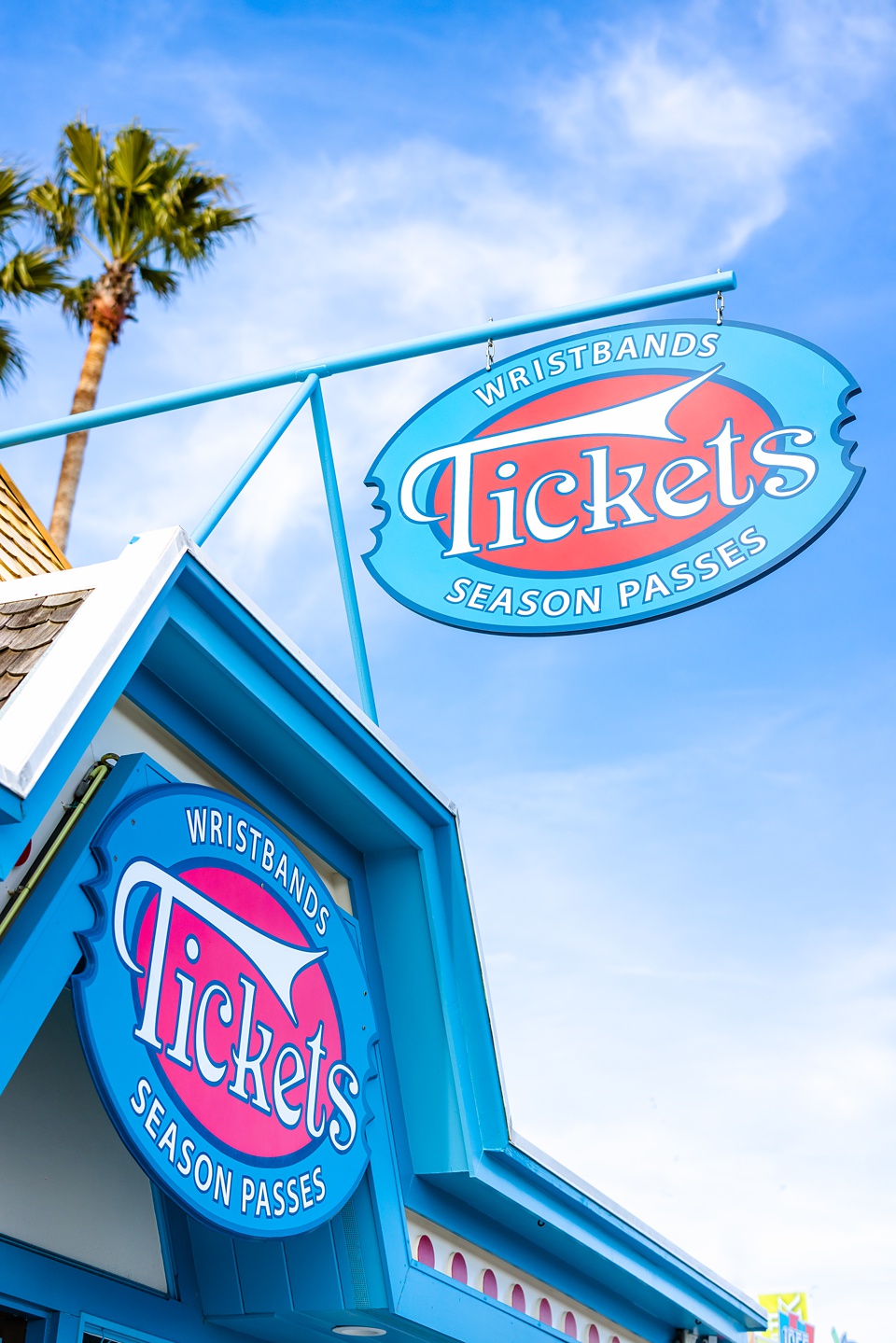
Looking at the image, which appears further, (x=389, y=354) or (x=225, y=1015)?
(x=389, y=354)

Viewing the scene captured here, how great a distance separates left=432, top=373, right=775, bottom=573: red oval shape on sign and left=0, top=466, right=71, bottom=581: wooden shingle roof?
1.83 m

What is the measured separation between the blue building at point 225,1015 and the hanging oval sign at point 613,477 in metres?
1.07

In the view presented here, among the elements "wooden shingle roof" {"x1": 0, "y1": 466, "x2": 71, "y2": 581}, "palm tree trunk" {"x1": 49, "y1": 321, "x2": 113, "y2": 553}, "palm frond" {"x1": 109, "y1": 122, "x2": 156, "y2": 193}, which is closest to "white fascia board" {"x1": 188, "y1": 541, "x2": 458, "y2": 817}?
"wooden shingle roof" {"x1": 0, "y1": 466, "x2": 71, "y2": 581}

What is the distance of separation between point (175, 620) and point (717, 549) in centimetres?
236

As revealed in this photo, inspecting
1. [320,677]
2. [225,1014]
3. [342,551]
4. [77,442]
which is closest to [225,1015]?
[225,1014]

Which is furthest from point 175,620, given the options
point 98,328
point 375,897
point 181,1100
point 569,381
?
point 98,328

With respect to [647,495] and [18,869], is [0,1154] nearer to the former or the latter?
[18,869]

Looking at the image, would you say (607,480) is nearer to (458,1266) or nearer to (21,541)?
(21,541)

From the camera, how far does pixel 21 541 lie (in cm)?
643

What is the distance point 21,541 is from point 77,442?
12188 mm

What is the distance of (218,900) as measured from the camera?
177 inches

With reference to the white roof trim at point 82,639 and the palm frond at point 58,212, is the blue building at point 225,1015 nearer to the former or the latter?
the white roof trim at point 82,639

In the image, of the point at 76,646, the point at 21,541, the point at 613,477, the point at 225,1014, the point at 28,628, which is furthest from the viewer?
the point at 21,541

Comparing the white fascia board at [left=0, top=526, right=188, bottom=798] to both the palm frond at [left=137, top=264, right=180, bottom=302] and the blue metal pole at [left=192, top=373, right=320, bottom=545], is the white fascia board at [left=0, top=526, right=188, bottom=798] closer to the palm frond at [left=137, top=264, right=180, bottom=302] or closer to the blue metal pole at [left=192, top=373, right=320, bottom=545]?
the blue metal pole at [left=192, top=373, right=320, bottom=545]
